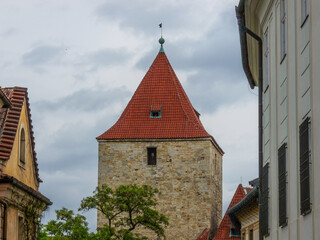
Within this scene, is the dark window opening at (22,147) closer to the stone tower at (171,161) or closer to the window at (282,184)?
the window at (282,184)

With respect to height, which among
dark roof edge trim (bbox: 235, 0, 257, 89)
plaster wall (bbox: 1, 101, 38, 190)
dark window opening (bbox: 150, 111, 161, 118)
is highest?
dark window opening (bbox: 150, 111, 161, 118)

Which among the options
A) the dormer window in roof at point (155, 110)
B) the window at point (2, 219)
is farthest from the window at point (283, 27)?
the dormer window in roof at point (155, 110)

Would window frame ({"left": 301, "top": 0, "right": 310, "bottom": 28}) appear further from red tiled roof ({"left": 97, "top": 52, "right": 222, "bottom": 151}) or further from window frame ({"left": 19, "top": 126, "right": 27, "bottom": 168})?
red tiled roof ({"left": 97, "top": 52, "right": 222, "bottom": 151})

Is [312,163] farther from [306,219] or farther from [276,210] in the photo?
[276,210]

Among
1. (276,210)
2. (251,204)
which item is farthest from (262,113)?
(251,204)

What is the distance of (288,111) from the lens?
14.7m

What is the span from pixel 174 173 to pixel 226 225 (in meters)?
16.0

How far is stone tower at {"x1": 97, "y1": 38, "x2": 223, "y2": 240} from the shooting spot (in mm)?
70312

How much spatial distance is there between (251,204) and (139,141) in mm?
48461

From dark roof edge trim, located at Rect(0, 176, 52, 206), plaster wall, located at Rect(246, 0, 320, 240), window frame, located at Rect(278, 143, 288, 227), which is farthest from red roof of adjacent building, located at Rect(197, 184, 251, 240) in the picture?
window frame, located at Rect(278, 143, 288, 227)

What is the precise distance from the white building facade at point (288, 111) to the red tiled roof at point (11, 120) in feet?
16.5

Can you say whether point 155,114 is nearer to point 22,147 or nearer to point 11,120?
point 22,147

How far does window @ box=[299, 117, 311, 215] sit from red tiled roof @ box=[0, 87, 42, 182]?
8.16 metres

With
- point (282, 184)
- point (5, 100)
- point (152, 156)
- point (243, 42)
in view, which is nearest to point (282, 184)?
point (282, 184)
